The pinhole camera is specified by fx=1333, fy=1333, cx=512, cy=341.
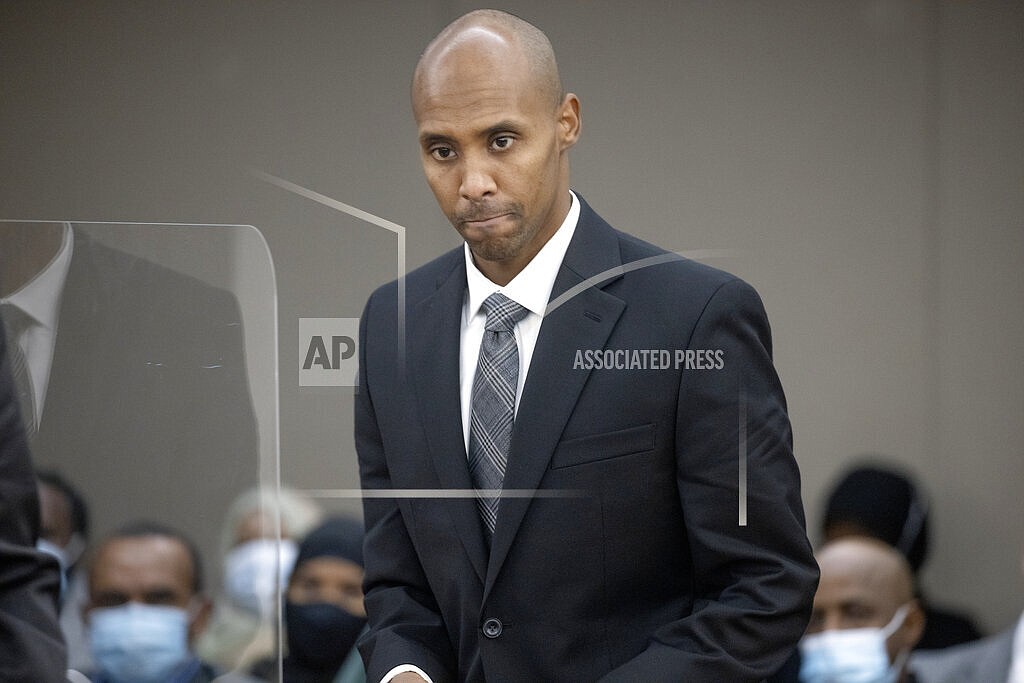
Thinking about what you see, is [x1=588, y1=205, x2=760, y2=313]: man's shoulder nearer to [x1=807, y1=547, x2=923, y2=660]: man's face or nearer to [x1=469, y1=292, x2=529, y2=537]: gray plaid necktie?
[x1=469, y1=292, x2=529, y2=537]: gray plaid necktie

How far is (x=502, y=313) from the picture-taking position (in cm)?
178

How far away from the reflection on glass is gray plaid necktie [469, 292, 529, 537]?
0.28m

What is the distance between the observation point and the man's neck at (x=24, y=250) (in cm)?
175

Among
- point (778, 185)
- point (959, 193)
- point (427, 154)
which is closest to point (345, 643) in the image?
point (427, 154)

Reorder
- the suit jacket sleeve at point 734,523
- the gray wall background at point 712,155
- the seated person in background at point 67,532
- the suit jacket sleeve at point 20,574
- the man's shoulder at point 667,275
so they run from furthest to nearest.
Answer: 1. the gray wall background at point 712,155
2. the seated person in background at point 67,532
3. the man's shoulder at point 667,275
4. the suit jacket sleeve at point 734,523
5. the suit jacket sleeve at point 20,574

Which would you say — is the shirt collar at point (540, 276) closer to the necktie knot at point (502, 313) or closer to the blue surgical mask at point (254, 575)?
the necktie knot at point (502, 313)

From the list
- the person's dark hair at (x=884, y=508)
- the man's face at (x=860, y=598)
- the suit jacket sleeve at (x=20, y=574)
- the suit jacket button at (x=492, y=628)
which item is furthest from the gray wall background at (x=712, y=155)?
the suit jacket sleeve at (x=20, y=574)

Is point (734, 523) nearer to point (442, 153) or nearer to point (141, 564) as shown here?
point (442, 153)

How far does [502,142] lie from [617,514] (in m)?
0.49

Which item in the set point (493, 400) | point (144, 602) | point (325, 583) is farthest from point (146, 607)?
point (493, 400)

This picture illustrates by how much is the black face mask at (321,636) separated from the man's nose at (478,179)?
764 mm

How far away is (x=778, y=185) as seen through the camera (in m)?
2.05

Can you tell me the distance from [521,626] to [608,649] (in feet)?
0.38

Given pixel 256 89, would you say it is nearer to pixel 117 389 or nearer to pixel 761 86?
pixel 117 389
